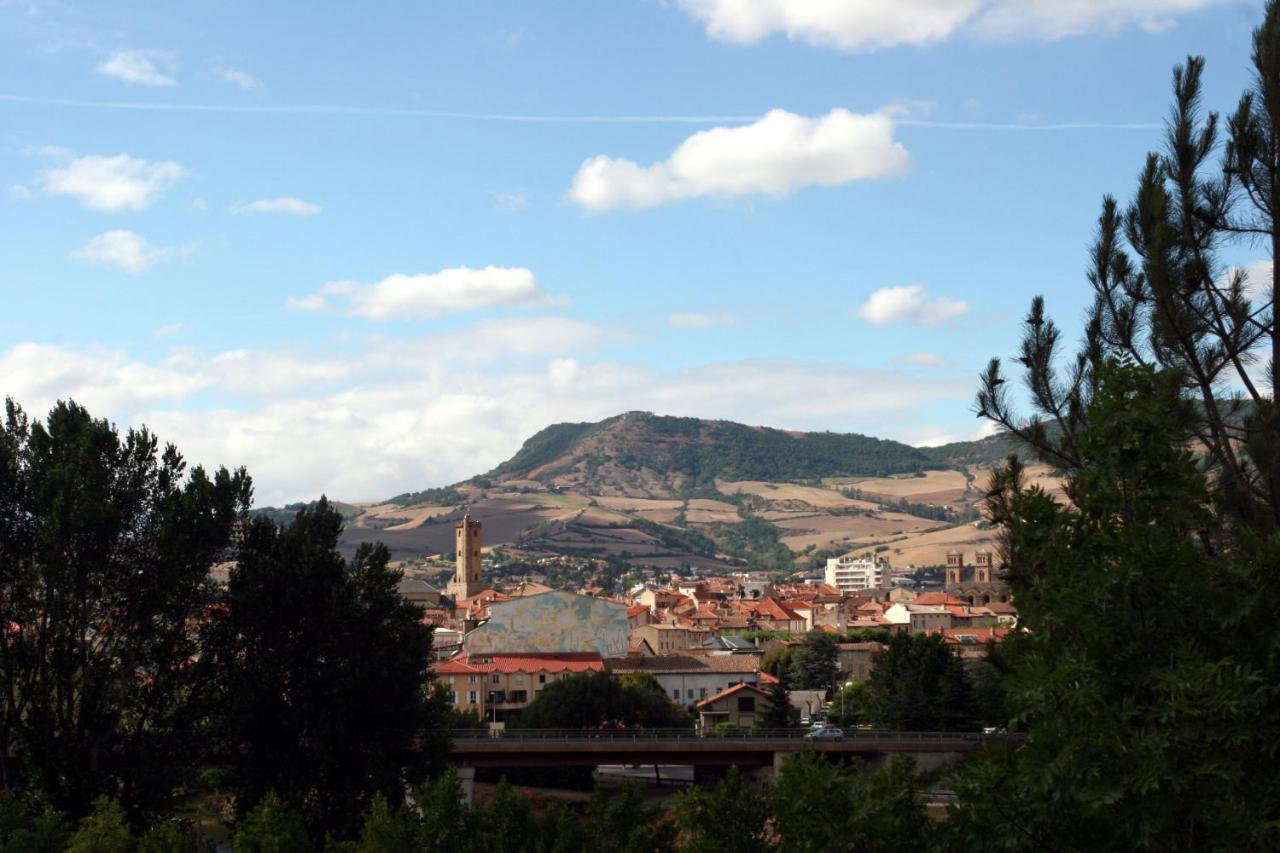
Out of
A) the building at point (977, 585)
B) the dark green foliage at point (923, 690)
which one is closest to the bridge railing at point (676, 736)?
the dark green foliage at point (923, 690)

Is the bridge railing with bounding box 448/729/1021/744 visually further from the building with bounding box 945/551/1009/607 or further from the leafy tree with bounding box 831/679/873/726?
the building with bounding box 945/551/1009/607

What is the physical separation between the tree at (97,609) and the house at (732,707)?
4453 cm

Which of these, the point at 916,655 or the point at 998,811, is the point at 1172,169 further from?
the point at 916,655

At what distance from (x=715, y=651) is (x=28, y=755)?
76302 mm

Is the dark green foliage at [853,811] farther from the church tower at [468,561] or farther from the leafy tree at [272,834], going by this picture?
the church tower at [468,561]

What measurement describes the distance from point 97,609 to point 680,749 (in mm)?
23978

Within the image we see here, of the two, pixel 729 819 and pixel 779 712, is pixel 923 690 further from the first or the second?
pixel 729 819

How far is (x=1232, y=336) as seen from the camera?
1560 cm

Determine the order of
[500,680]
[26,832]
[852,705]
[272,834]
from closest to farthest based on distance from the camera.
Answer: [272,834] < [26,832] < [500,680] < [852,705]

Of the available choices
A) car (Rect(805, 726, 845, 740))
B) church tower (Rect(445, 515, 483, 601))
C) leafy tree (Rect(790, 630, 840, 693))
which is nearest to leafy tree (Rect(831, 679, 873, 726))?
leafy tree (Rect(790, 630, 840, 693))

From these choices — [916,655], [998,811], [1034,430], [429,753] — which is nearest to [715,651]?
[916,655]

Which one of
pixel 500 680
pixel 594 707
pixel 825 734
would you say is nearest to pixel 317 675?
pixel 825 734

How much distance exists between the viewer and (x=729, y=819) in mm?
16344

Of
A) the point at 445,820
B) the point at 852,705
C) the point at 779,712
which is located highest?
the point at 445,820
